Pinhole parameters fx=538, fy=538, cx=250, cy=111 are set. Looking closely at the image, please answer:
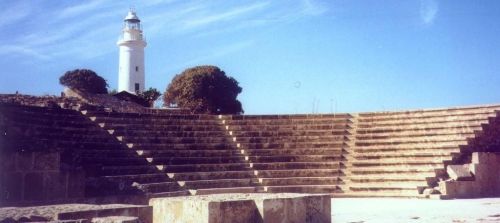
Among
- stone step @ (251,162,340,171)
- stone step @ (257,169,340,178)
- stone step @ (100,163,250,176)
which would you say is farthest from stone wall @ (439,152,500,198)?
stone step @ (100,163,250,176)

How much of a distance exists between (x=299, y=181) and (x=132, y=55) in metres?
38.0

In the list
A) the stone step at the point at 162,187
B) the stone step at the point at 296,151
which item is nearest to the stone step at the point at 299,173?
the stone step at the point at 296,151

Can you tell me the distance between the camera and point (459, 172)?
13.3 meters

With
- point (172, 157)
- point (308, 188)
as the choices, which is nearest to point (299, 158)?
point (308, 188)

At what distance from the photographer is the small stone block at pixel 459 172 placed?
13.2 meters

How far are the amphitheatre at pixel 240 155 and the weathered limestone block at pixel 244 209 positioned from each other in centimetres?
329

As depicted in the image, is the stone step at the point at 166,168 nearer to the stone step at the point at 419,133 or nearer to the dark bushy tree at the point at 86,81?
the stone step at the point at 419,133

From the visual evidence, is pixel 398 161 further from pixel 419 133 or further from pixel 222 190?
pixel 222 190

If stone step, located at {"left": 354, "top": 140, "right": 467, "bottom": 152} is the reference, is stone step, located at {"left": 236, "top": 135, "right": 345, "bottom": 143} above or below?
above

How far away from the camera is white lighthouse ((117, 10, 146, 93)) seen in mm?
50094

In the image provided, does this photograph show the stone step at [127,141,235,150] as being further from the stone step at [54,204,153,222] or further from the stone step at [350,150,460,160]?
the stone step at [54,204,153,222]

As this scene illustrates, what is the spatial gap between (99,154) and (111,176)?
47.8 inches

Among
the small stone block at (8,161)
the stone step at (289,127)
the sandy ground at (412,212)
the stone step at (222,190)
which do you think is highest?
the stone step at (289,127)

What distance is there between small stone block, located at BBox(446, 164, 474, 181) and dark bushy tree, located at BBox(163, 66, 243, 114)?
23128mm
